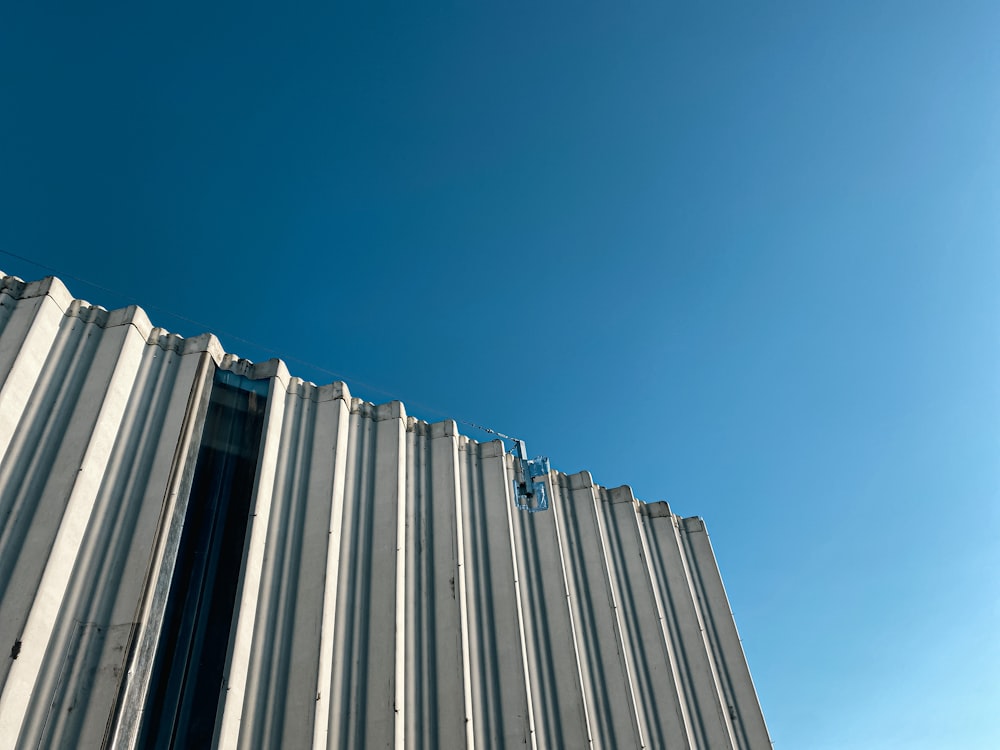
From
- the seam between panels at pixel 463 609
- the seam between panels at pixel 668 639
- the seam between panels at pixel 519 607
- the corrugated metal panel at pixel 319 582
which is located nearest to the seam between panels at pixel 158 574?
the corrugated metal panel at pixel 319 582

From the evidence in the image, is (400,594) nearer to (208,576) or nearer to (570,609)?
(208,576)

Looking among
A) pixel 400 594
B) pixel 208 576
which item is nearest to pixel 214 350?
pixel 208 576

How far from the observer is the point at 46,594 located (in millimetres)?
6340

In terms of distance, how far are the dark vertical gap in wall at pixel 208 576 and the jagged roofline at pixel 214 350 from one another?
29cm

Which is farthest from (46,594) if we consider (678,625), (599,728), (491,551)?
(678,625)

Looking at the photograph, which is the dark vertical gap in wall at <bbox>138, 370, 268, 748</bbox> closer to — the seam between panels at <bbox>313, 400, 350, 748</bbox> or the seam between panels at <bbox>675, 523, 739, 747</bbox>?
A: the seam between panels at <bbox>313, 400, 350, 748</bbox>

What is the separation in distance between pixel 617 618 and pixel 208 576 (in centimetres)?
652

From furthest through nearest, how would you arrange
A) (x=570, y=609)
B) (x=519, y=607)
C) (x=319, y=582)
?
(x=570, y=609) < (x=519, y=607) < (x=319, y=582)

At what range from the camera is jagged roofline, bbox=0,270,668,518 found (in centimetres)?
849

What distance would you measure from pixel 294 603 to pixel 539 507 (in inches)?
194

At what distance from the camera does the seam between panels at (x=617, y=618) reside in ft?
31.0

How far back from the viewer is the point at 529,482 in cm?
1191

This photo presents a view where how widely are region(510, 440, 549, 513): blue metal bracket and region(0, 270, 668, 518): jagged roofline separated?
0.67 meters

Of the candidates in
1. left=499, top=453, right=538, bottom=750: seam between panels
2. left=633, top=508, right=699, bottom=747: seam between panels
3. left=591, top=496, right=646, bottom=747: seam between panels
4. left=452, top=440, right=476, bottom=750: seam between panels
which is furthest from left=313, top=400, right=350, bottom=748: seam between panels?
left=633, top=508, right=699, bottom=747: seam between panels
